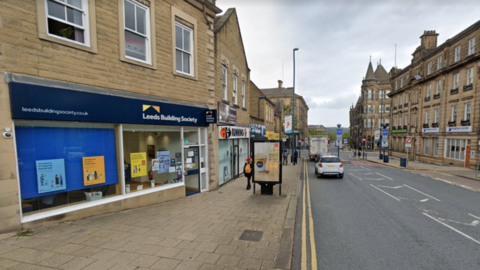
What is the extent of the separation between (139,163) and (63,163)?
85.1 inches

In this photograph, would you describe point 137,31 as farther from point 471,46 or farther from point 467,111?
point 467,111

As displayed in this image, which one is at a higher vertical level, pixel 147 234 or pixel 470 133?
pixel 470 133

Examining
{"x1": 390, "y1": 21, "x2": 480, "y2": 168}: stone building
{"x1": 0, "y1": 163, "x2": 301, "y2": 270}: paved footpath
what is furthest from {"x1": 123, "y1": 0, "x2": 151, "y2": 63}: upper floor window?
{"x1": 390, "y1": 21, "x2": 480, "y2": 168}: stone building

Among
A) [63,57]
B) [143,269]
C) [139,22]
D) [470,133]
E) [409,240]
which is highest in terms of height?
[139,22]

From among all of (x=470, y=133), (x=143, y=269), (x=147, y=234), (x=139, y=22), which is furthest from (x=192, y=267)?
(x=470, y=133)

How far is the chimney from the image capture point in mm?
30391

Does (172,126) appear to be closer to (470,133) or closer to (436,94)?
(470,133)

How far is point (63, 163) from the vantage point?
572 centimetres

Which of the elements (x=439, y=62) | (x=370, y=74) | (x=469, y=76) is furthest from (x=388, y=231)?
(x=370, y=74)

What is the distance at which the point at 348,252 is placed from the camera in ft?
15.9

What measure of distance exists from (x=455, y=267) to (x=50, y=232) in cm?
862

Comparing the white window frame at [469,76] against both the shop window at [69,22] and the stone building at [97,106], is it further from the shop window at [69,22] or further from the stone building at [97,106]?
the shop window at [69,22]

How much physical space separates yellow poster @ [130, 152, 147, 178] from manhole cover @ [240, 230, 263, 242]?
427 cm

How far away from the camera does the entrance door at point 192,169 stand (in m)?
9.16
